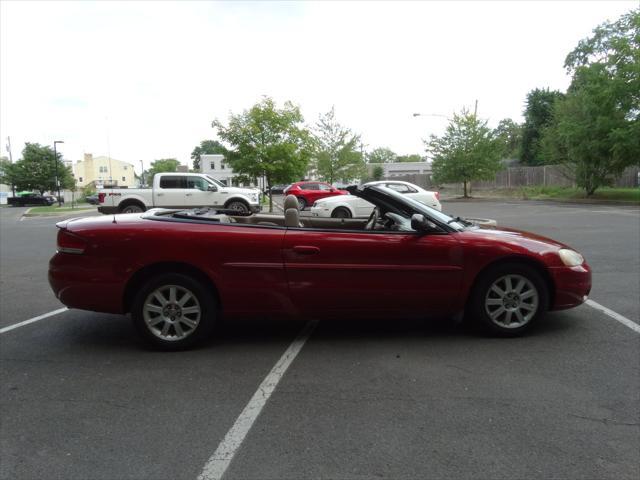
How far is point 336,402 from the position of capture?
3221mm

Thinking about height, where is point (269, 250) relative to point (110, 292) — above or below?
above

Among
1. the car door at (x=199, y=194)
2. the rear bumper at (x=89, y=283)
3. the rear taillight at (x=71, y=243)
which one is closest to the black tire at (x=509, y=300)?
the rear bumper at (x=89, y=283)

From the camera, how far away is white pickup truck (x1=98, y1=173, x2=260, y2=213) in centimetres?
1727

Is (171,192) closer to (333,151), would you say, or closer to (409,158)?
(333,151)

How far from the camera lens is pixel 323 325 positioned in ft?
16.1

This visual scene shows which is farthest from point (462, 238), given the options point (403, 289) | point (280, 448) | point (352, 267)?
point (280, 448)

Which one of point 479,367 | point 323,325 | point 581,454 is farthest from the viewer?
point 323,325

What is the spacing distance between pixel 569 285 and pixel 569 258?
255mm

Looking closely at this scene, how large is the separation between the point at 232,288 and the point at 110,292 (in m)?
1.07

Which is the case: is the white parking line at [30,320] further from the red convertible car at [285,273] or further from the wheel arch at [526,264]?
the wheel arch at [526,264]

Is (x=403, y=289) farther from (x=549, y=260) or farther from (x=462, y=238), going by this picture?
(x=549, y=260)

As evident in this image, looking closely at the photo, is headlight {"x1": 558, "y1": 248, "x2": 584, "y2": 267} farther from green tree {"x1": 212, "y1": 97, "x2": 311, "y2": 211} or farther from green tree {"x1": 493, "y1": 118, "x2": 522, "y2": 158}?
green tree {"x1": 493, "y1": 118, "x2": 522, "y2": 158}

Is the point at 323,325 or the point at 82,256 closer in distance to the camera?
the point at 82,256

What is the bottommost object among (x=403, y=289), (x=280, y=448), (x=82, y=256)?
(x=280, y=448)
